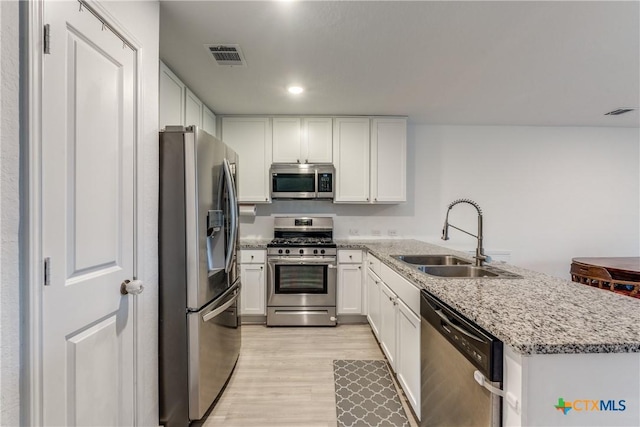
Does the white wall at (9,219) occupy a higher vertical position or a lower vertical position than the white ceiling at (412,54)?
lower

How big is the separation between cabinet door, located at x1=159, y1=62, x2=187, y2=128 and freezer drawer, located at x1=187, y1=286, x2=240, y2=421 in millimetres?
1471

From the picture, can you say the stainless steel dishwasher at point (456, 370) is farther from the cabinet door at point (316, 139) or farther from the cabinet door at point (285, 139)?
the cabinet door at point (285, 139)

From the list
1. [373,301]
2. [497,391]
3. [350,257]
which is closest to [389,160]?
[350,257]

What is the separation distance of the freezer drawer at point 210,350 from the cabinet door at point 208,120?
187cm

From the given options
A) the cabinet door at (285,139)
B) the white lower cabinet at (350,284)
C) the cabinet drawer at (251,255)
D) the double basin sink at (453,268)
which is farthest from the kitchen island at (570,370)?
the cabinet door at (285,139)

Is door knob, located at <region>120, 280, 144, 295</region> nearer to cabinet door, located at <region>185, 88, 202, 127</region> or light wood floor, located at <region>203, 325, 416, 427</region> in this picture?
light wood floor, located at <region>203, 325, 416, 427</region>

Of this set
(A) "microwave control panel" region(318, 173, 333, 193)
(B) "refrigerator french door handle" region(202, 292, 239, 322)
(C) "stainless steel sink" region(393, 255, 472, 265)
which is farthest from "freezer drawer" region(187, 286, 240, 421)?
(A) "microwave control panel" region(318, 173, 333, 193)

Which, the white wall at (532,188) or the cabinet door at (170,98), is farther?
the white wall at (532,188)

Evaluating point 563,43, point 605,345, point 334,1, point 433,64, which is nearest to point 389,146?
point 433,64

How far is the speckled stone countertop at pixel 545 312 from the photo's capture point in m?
0.82

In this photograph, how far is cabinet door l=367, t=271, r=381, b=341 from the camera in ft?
8.83

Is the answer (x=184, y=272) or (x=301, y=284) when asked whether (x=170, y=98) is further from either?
(x=301, y=284)

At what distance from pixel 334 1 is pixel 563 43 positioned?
160 cm

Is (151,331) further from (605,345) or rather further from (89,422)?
(605,345)
